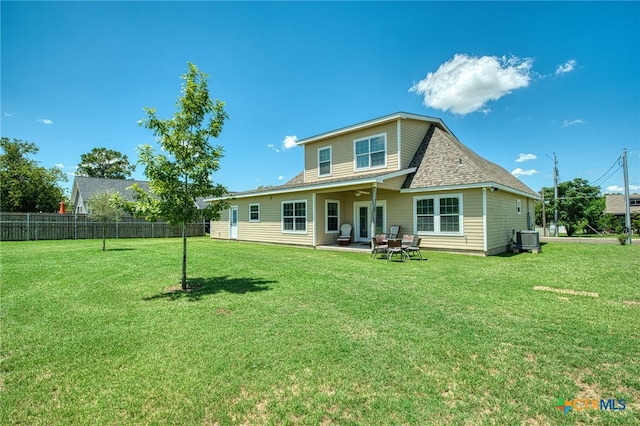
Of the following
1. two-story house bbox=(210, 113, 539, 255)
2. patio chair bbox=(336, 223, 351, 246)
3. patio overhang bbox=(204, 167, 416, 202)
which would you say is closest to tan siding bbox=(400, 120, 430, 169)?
two-story house bbox=(210, 113, 539, 255)

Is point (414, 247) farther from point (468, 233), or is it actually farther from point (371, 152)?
point (371, 152)

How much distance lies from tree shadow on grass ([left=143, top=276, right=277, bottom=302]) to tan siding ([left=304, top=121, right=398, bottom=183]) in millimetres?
9242

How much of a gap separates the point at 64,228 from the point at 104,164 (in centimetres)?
3305

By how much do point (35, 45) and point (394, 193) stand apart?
47.0 feet

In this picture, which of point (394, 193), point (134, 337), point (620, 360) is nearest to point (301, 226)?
point (394, 193)

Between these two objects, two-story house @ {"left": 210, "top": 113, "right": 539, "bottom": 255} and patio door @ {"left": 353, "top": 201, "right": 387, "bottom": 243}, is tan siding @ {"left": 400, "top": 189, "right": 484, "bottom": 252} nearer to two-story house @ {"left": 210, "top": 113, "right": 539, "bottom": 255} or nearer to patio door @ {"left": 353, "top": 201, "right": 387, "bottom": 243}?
two-story house @ {"left": 210, "top": 113, "right": 539, "bottom": 255}

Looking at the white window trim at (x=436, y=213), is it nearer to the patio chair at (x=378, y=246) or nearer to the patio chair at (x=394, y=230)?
the patio chair at (x=394, y=230)

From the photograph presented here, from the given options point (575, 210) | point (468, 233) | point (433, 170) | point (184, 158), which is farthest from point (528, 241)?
point (575, 210)

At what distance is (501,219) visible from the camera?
1274 centimetres

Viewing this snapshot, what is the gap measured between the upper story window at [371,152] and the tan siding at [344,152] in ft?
0.65

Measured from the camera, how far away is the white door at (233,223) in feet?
64.2

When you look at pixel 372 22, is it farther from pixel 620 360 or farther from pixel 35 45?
pixel 620 360

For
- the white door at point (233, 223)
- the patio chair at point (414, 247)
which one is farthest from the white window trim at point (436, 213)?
the white door at point (233, 223)

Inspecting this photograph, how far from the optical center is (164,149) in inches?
243
